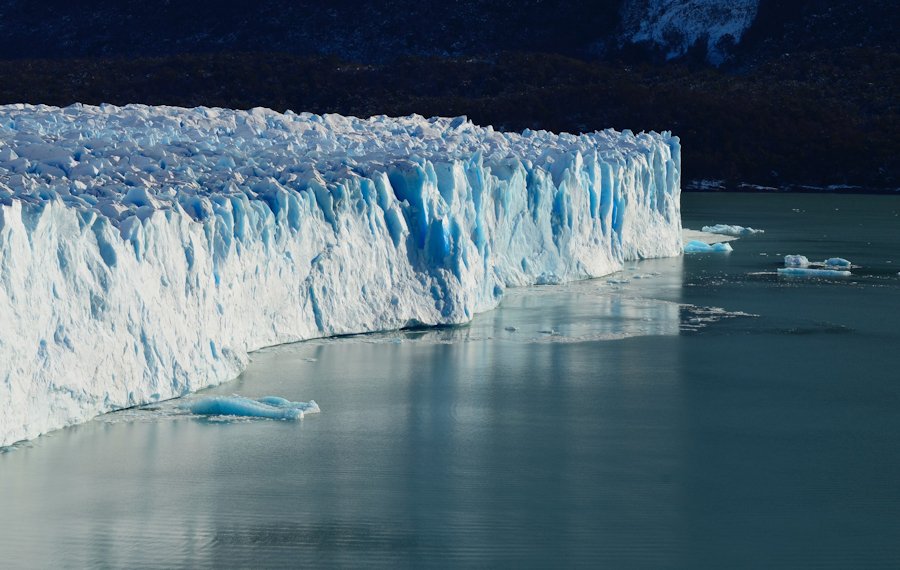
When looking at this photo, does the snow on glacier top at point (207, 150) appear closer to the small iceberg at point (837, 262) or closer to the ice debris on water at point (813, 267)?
the ice debris on water at point (813, 267)

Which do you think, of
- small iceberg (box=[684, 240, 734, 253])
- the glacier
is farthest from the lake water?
small iceberg (box=[684, 240, 734, 253])

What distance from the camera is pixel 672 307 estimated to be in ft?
45.6

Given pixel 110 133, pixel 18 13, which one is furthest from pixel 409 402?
pixel 18 13

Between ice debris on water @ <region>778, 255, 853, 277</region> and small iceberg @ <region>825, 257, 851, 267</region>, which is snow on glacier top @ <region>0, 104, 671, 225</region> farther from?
small iceberg @ <region>825, 257, 851, 267</region>

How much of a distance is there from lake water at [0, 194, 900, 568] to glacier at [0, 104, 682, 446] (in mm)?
278

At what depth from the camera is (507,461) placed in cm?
790

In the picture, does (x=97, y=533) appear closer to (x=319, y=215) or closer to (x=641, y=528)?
(x=641, y=528)

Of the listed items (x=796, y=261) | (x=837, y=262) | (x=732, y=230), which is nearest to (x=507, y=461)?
(x=796, y=261)

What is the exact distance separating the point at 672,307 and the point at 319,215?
14.6ft

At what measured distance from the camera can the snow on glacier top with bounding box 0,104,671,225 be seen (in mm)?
9555

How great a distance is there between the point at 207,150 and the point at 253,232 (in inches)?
120

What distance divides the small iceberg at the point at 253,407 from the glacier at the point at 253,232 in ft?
1.06

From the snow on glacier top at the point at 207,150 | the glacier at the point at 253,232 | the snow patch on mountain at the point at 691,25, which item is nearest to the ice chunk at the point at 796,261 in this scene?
the glacier at the point at 253,232

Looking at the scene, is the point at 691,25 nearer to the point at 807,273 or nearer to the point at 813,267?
the point at 813,267
